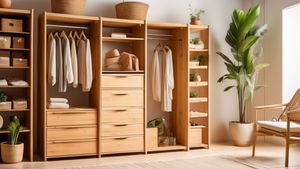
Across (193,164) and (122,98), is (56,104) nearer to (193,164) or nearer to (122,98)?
(122,98)

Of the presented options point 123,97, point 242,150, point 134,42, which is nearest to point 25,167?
point 123,97

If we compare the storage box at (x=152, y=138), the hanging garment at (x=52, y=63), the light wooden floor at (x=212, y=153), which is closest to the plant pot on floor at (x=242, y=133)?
the light wooden floor at (x=212, y=153)

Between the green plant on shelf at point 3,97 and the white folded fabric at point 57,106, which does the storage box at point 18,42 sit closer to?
the green plant on shelf at point 3,97

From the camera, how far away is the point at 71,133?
4586 mm

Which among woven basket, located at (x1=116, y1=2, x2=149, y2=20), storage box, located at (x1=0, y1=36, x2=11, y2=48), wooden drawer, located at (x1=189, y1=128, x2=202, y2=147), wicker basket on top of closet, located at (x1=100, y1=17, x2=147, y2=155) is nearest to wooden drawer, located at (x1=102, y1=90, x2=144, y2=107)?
wicker basket on top of closet, located at (x1=100, y1=17, x2=147, y2=155)

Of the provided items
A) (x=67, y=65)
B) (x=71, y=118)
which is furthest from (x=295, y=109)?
(x=67, y=65)

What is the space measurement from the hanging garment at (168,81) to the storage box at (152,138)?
1.23 feet

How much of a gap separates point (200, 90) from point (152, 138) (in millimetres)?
1135

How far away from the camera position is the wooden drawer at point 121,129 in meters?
4.76

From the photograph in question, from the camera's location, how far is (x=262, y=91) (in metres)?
5.98

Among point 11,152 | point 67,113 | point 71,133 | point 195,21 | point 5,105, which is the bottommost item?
point 11,152

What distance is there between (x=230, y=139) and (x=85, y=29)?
9.86 ft

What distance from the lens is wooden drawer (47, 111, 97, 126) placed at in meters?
4.50

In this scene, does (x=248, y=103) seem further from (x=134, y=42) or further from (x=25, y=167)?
(x=25, y=167)
